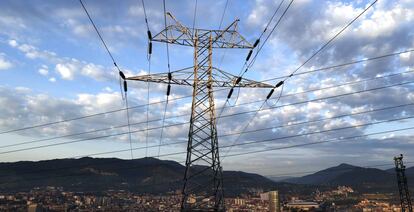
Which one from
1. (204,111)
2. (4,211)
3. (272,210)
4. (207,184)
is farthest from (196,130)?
(4,211)

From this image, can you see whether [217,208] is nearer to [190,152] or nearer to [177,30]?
[190,152]

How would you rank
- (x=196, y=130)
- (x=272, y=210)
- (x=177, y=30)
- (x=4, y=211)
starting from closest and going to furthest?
(x=196, y=130) < (x=177, y=30) < (x=272, y=210) < (x=4, y=211)

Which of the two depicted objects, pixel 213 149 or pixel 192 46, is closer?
pixel 213 149

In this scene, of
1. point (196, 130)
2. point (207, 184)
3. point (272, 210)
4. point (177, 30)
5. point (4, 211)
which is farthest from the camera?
point (4, 211)

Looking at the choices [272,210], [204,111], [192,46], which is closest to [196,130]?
[204,111]

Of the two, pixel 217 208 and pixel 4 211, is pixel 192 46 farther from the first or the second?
pixel 4 211

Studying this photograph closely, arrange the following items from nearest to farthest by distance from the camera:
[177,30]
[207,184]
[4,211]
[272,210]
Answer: [207,184]
[177,30]
[272,210]
[4,211]

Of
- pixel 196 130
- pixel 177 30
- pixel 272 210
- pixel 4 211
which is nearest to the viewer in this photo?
pixel 196 130

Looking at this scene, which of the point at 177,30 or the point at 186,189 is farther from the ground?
the point at 177,30

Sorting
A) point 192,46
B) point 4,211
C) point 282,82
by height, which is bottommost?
point 4,211
